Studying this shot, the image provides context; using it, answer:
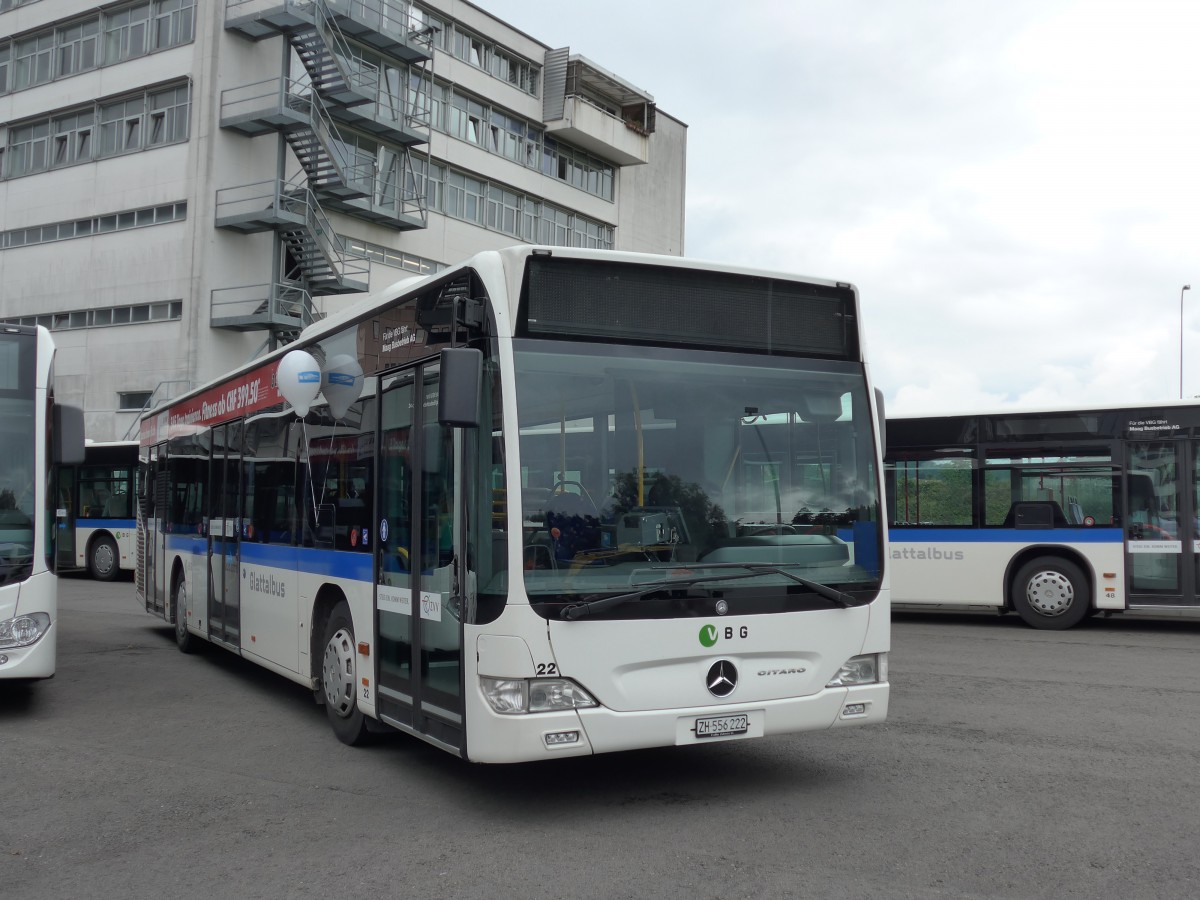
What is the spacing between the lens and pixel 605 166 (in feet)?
159

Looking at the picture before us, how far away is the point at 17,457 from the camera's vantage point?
30.5ft

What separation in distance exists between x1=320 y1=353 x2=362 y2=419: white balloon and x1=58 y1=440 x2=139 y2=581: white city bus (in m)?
19.0

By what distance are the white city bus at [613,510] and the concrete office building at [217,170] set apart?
89.0 ft

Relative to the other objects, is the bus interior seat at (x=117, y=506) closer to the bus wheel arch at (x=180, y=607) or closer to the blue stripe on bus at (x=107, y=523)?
the blue stripe on bus at (x=107, y=523)

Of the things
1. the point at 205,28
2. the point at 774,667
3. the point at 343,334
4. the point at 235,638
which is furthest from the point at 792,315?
the point at 205,28

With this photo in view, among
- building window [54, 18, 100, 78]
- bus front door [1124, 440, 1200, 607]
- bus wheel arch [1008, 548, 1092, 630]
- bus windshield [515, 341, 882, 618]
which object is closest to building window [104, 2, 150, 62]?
building window [54, 18, 100, 78]

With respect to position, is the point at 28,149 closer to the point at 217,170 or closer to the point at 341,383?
the point at 217,170

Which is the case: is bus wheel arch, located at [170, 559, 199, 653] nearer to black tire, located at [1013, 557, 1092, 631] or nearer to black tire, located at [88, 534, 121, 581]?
black tire, located at [1013, 557, 1092, 631]

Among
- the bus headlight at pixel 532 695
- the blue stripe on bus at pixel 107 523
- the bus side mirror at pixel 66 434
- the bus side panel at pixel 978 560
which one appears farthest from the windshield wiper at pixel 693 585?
the blue stripe on bus at pixel 107 523

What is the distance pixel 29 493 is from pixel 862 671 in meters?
6.62

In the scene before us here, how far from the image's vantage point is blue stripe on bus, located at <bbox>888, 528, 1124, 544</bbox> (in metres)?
14.9

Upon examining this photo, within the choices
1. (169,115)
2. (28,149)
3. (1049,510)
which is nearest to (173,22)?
(169,115)

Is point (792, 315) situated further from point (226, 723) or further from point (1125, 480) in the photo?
point (1125, 480)

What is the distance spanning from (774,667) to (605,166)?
4412 centimetres
